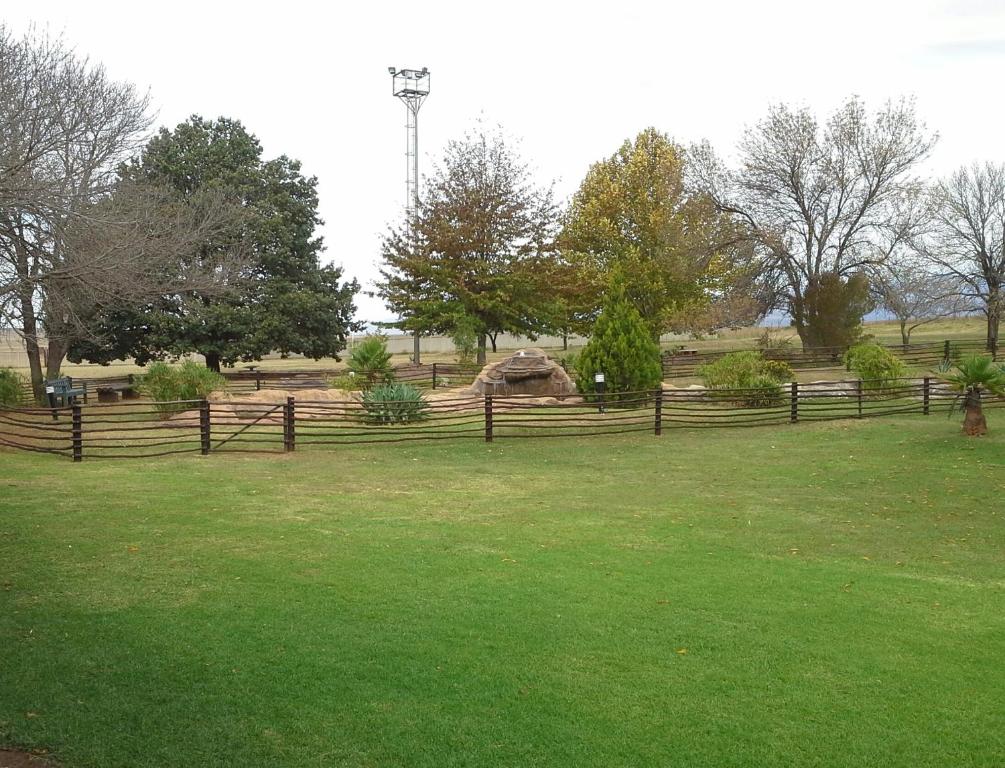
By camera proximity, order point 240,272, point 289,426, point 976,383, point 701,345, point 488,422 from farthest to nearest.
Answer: point 701,345, point 240,272, point 488,422, point 976,383, point 289,426

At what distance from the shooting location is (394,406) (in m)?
20.5

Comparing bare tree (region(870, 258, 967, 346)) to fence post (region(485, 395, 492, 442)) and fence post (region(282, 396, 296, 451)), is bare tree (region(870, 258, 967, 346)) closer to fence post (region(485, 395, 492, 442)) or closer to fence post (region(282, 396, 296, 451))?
fence post (region(485, 395, 492, 442))

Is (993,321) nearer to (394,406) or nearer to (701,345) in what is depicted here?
(701,345)

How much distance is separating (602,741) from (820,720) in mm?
1336

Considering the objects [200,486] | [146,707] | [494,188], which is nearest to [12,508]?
[200,486]

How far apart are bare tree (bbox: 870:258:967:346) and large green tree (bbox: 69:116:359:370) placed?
22985 millimetres

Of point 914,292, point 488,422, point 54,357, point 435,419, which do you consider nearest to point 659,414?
point 488,422

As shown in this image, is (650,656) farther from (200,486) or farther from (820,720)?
(200,486)

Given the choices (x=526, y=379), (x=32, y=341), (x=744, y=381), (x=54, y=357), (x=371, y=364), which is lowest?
(x=744, y=381)

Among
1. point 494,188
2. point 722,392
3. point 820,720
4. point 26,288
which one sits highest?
point 494,188

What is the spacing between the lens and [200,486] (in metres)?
13.2

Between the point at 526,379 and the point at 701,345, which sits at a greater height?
the point at 701,345

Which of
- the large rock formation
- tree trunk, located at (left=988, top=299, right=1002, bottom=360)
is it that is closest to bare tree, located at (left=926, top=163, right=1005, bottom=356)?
tree trunk, located at (left=988, top=299, right=1002, bottom=360)

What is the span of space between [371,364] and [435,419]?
6.59 meters
